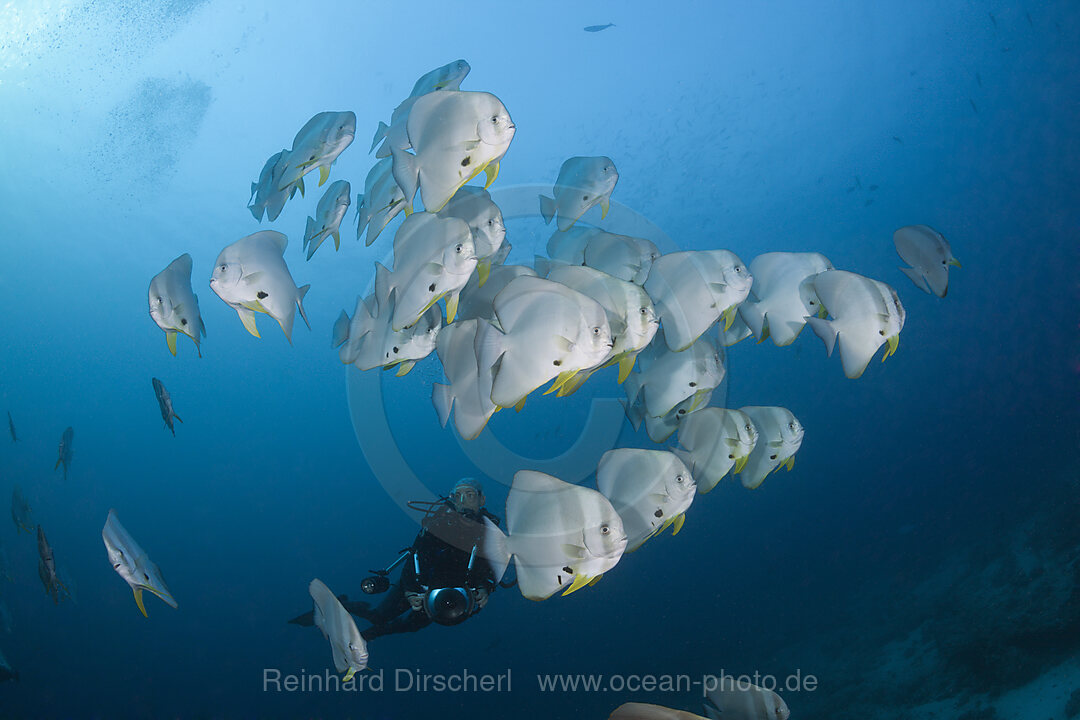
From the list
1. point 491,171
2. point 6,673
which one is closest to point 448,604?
point 491,171

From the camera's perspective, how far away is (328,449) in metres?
53.6

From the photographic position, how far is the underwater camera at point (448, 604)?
14.3ft

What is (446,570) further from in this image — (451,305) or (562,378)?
(562,378)

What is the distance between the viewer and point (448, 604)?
4.38m

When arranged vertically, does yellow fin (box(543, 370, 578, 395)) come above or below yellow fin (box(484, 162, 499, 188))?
below

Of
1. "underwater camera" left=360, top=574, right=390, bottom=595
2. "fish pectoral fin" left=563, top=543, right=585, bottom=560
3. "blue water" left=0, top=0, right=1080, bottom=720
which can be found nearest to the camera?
"fish pectoral fin" left=563, top=543, right=585, bottom=560

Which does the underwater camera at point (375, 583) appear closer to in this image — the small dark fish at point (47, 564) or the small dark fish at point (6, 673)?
the small dark fish at point (47, 564)

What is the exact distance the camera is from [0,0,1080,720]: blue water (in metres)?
17.3

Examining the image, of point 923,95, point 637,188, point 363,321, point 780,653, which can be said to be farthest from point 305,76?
point 923,95

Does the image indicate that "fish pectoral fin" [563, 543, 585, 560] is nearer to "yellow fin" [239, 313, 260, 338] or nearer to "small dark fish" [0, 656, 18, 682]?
"yellow fin" [239, 313, 260, 338]

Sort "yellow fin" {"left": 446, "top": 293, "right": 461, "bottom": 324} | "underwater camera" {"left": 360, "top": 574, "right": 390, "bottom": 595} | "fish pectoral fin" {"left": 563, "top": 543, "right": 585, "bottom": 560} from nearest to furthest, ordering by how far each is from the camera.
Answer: "fish pectoral fin" {"left": 563, "top": 543, "right": 585, "bottom": 560} → "yellow fin" {"left": 446, "top": 293, "right": 461, "bottom": 324} → "underwater camera" {"left": 360, "top": 574, "right": 390, "bottom": 595}

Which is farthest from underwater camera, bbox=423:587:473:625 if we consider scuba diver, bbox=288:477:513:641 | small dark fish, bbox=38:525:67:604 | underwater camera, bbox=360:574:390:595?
small dark fish, bbox=38:525:67:604

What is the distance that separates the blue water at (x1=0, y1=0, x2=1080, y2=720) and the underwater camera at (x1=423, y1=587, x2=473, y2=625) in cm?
269

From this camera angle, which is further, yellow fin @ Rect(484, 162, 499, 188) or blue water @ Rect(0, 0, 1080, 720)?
blue water @ Rect(0, 0, 1080, 720)
